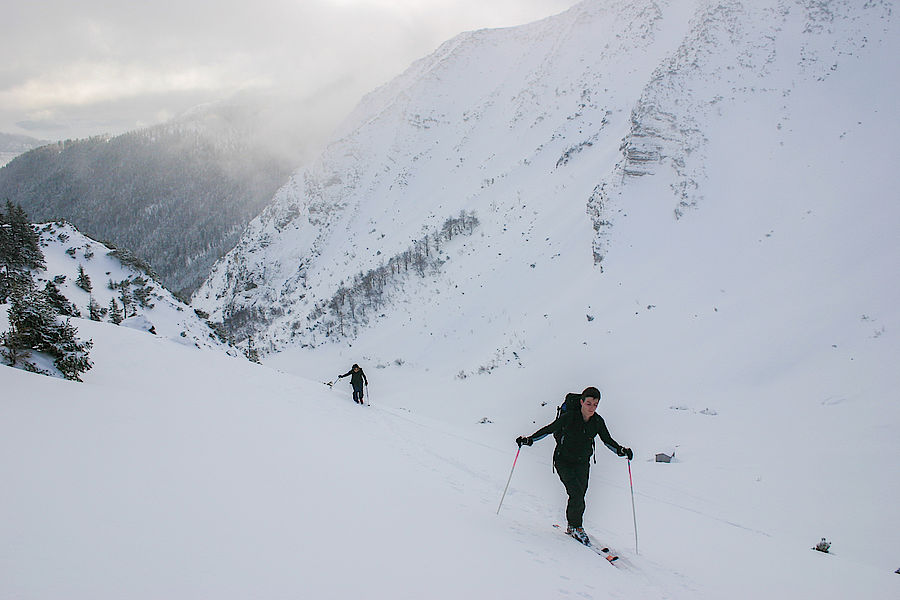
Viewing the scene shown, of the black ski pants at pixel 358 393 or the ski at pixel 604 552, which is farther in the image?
the black ski pants at pixel 358 393

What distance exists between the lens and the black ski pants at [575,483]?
5641 millimetres

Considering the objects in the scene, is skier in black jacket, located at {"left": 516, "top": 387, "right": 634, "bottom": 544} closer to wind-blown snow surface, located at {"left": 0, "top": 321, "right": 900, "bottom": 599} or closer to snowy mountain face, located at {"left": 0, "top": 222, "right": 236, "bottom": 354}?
wind-blown snow surface, located at {"left": 0, "top": 321, "right": 900, "bottom": 599}

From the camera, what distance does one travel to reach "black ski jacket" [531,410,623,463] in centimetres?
557

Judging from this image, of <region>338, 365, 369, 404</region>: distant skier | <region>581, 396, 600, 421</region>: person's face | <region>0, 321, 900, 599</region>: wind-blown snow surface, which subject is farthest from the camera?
<region>338, 365, 369, 404</region>: distant skier

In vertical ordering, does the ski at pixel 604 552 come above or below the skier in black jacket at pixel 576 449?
below

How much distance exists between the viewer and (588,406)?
17.9ft

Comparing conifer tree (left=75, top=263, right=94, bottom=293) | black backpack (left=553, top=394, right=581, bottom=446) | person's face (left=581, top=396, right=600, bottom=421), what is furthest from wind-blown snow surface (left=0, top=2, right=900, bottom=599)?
conifer tree (left=75, top=263, right=94, bottom=293)

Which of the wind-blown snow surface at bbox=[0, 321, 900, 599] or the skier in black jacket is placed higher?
the skier in black jacket

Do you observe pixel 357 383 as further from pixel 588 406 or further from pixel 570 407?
pixel 588 406

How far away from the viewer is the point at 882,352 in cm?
1221

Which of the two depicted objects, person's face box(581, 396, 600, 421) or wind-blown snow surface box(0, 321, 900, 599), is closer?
wind-blown snow surface box(0, 321, 900, 599)

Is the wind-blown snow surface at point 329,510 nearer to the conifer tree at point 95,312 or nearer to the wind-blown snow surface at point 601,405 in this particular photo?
the wind-blown snow surface at point 601,405

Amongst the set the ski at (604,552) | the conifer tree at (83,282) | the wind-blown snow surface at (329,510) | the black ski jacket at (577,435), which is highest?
the conifer tree at (83,282)

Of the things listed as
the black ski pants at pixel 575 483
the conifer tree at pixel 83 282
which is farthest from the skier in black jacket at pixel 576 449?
the conifer tree at pixel 83 282
